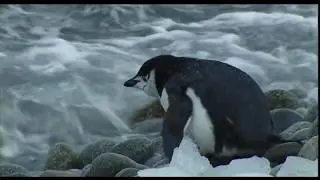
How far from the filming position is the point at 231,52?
11.8 ft

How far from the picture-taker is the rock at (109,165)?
2.68 meters

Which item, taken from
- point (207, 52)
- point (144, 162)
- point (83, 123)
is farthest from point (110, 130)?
point (207, 52)

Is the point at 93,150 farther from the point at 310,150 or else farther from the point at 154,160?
the point at 310,150

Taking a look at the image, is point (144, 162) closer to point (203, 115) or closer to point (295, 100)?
point (203, 115)

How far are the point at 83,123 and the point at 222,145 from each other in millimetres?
847

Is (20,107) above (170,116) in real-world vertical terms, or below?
below

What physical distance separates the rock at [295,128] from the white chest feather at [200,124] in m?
0.48

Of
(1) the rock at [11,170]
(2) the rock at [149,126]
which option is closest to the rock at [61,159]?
(1) the rock at [11,170]

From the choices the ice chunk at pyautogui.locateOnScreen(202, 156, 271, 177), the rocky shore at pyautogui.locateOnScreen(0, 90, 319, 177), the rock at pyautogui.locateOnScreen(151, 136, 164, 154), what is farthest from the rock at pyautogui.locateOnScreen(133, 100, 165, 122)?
the ice chunk at pyautogui.locateOnScreen(202, 156, 271, 177)

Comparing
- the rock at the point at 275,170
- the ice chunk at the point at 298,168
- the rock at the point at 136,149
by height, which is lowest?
the rock at the point at 136,149

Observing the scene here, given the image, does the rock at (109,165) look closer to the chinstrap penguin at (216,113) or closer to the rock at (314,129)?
the chinstrap penguin at (216,113)

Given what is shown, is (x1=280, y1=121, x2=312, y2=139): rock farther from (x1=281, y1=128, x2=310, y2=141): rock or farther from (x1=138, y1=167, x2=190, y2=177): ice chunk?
(x1=138, y1=167, x2=190, y2=177): ice chunk

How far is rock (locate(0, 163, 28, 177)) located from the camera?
276 centimetres

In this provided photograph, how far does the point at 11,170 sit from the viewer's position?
2.79 meters
